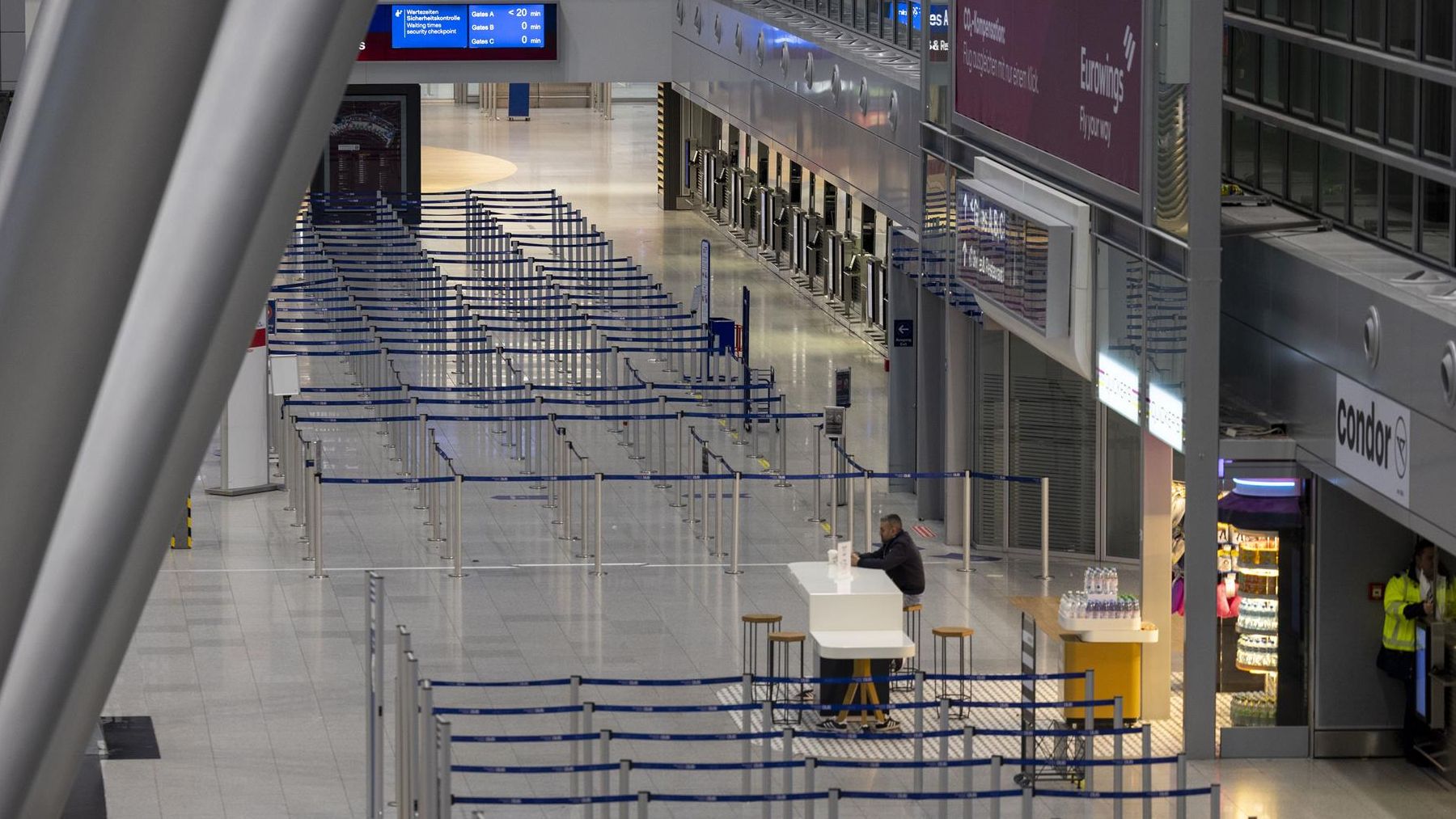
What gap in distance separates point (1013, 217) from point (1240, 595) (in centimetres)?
398

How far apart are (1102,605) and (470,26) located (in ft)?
86.7

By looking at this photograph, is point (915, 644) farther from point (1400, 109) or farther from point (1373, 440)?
point (1400, 109)

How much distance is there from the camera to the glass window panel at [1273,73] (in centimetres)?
1456

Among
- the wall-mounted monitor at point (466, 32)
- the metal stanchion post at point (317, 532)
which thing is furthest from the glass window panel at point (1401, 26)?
the wall-mounted monitor at point (466, 32)

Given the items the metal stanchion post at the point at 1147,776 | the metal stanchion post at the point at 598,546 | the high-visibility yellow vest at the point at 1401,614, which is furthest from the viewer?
the metal stanchion post at the point at 598,546

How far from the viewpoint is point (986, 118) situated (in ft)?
60.3

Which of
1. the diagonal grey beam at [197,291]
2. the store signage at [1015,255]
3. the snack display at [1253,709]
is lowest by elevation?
the snack display at [1253,709]

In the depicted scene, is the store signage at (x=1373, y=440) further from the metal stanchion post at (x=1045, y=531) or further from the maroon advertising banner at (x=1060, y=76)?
the metal stanchion post at (x=1045, y=531)

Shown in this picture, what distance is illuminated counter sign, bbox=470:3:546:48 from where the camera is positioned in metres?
37.6

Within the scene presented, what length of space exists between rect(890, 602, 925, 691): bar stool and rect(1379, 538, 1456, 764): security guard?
126 inches

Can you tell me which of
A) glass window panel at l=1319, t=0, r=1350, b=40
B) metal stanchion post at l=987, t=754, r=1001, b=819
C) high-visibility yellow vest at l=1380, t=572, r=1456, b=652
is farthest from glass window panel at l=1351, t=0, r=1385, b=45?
metal stanchion post at l=987, t=754, r=1001, b=819

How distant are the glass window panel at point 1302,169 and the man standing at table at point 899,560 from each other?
3624mm

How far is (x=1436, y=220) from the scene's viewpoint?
11984 mm

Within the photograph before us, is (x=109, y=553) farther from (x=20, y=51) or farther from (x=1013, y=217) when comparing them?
(x=20, y=51)
